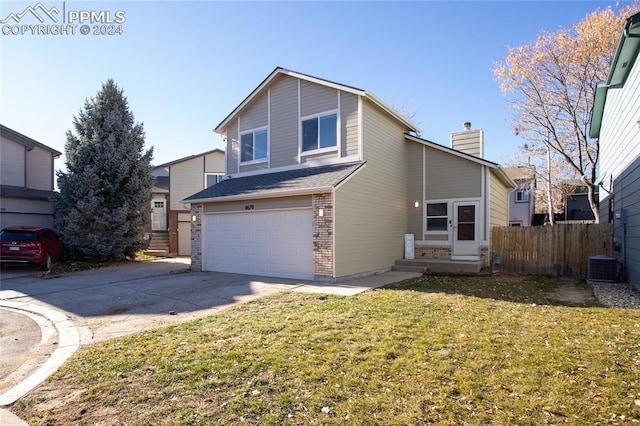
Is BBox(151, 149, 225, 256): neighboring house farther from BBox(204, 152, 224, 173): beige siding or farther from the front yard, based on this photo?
the front yard

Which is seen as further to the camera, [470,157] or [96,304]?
[470,157]

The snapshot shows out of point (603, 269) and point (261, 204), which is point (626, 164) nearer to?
point (603, 269)

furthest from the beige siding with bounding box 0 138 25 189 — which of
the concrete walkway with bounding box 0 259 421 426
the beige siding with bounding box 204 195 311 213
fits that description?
the beige siding with bounding box 204 195 311 213

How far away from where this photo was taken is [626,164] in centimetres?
1013

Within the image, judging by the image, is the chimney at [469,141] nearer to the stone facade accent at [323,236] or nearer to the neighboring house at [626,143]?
the neighboring house at [626,143]

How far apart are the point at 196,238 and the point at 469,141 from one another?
12.1m

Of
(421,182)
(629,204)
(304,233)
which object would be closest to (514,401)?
(304,233)

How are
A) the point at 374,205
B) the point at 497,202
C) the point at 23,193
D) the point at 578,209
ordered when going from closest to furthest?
the point at 374,205
the point at 497,202
the point at 23,193
the point at 578,209

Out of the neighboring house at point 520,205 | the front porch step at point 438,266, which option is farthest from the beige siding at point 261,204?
the neighboring house at point 520,205

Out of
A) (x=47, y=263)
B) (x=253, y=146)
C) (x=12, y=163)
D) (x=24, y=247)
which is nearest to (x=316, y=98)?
(x=253, y=146)

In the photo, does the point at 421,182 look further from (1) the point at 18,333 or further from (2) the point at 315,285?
(1) the point at 18,333

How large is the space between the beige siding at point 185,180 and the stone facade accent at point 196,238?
8.76 metres

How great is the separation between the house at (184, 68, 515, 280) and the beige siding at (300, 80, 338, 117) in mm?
37

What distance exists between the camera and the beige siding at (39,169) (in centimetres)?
1966
